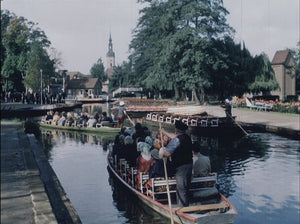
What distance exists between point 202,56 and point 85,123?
88.9ft

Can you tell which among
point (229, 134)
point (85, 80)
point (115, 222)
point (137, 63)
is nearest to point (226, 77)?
point (137, 63)

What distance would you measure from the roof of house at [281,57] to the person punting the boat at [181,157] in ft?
275

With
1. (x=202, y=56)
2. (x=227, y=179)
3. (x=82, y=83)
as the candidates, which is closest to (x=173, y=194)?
(x=227, y=179)

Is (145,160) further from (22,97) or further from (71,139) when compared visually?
(71,139)

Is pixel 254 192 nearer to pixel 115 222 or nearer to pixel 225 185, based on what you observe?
pixel 225 185

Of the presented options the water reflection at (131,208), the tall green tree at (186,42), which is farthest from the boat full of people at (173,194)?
the tall green tree at (186,42)

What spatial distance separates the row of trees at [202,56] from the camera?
52125 mm

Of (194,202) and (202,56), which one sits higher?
(202,56)

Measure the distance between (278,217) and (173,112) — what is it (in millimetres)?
23939

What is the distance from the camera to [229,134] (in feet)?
91.6

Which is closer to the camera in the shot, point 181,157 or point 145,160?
point 181,157

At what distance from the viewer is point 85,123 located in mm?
28531

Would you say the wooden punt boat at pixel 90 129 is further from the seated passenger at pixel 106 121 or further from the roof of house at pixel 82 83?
the roof of house at pixel 82 83

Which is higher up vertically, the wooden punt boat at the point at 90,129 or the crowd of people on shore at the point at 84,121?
the crowd of people on shore at the point at 84,121
